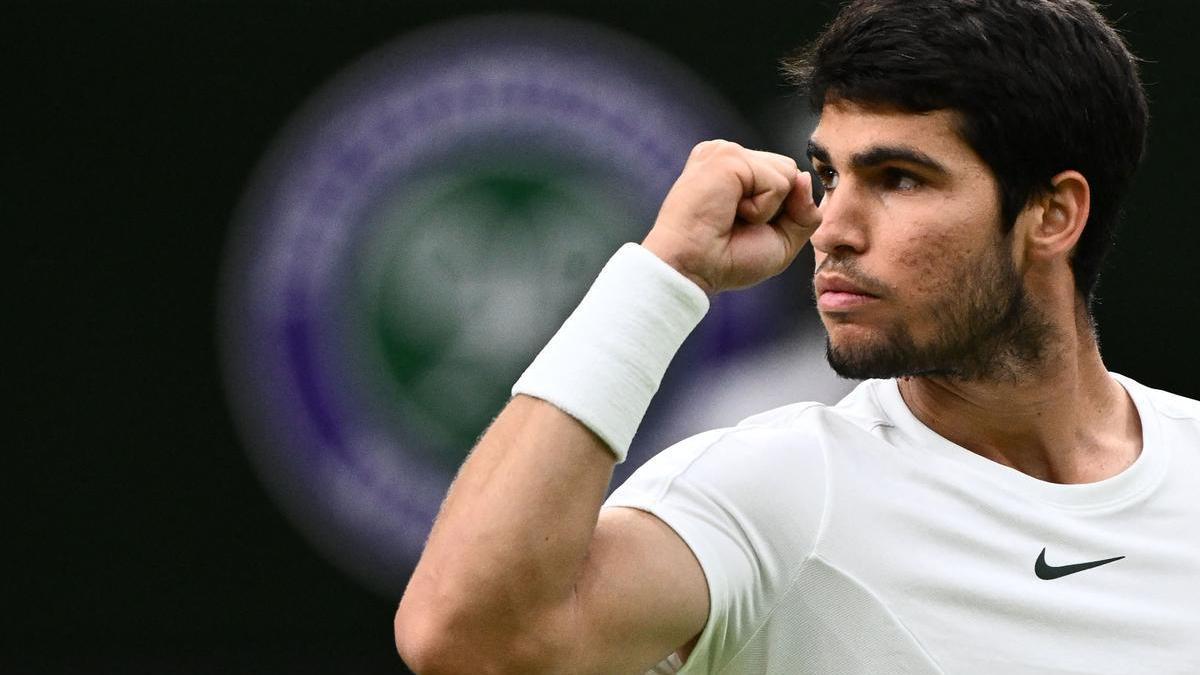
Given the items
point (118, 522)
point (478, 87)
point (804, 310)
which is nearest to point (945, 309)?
point (804, 310)

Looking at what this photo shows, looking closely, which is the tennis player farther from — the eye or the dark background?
the dark background

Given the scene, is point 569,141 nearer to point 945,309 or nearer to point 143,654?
point 143,654

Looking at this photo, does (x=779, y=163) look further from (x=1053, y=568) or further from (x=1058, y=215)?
(x=1053, y=568)

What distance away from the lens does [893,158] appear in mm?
1898

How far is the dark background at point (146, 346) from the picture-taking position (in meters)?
3.48

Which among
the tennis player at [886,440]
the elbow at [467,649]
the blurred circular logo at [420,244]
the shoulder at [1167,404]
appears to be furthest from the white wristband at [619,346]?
the blurred circular logo at [420,244]

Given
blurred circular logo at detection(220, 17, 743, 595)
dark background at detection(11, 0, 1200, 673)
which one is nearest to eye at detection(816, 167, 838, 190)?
blurred circular logo at detection(220, 17, 743, 595)

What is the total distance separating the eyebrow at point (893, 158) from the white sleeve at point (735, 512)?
0.37 m

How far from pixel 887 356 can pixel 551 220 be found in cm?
178

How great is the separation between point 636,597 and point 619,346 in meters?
0.27

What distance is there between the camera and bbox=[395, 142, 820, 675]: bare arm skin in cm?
154

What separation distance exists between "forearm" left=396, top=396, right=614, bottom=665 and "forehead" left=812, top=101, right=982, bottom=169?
59 centimetres

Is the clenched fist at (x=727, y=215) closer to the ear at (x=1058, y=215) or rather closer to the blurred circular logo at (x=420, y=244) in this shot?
the ear at (x=1058, y=215)

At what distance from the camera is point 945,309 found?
1.93 meters
